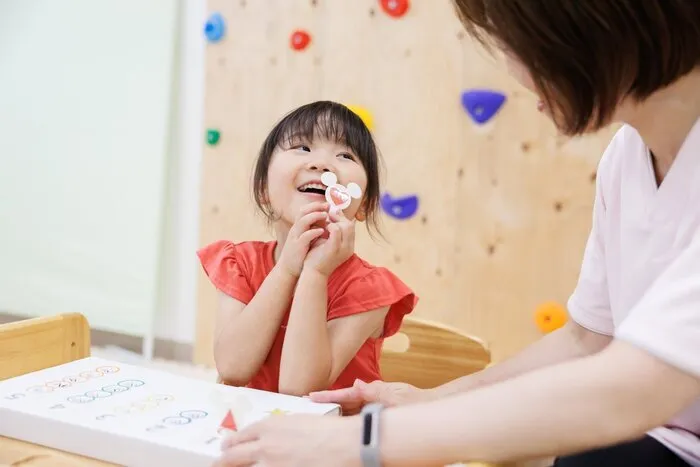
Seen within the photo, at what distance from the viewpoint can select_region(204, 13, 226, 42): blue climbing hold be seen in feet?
7.88

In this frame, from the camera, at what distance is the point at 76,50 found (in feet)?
8.64

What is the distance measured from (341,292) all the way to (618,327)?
0.44 m

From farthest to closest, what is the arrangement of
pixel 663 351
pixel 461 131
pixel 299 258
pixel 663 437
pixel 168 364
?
pixel 168 364 → pixel 461 131 → pixel 299 258 → pixel 663 437 → pixel 663 351

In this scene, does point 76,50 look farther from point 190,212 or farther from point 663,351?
point 663,351

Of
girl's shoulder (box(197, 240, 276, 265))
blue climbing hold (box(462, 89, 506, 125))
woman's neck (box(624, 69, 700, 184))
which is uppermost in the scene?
blue climbing hold (box(462, 89, 506, 125))

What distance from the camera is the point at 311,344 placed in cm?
83

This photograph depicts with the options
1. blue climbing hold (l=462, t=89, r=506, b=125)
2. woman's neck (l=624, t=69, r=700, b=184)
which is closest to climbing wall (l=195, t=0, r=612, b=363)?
blue climbing hold (l=462, t=89, r=506, b=125)

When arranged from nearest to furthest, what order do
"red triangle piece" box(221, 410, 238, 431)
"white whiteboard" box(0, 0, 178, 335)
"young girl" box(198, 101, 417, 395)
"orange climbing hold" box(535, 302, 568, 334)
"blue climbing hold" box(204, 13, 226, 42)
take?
"red triangle piece" box(221, 410, 238, 431), "young girl" box(198, 101, 417, 395), "orange climbing hold" box(535, 302, 568, 334), "blue climbing hold" box(204, 13, 226, 42), "white whiteboard" box(0, 0, 178, 335)

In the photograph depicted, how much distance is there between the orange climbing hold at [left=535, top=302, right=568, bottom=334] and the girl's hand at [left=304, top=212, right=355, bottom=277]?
1.28 m

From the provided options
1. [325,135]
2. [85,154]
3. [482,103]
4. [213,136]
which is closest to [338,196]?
[325,135]

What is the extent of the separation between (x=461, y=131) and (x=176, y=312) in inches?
49.7

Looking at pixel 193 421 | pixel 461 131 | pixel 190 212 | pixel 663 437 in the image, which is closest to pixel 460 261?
pixel 461 131

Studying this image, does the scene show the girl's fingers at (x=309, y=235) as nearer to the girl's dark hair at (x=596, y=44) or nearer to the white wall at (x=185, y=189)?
the girl's dark hair at (x=596, y=44)

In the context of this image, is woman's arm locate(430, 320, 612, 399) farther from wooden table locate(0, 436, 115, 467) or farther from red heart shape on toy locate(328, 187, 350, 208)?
wooden table locate(0, 436, 115, 467)
